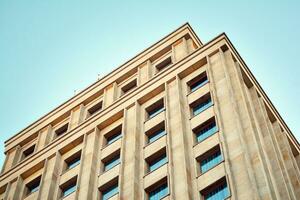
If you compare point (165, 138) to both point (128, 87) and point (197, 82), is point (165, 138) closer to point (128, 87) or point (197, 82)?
point (197, 82)

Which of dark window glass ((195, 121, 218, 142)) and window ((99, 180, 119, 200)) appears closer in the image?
dark window glass ((195, 121, 218, 142))

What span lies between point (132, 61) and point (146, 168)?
18.0 metres


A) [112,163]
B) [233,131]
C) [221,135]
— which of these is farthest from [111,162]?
[233,131]

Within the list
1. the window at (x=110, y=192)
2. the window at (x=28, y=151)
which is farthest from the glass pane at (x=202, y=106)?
the window at (x=28, y=151)

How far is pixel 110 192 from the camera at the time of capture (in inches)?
1662

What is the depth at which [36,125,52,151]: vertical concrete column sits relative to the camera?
184 ft

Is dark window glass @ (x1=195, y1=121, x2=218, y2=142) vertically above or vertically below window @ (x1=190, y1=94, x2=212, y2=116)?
below

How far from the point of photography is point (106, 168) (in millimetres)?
45406

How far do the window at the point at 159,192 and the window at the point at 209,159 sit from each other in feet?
8.82

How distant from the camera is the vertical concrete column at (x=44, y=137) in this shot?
184 feet

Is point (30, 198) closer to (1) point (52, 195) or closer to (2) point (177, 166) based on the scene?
(1) point (52, 195)

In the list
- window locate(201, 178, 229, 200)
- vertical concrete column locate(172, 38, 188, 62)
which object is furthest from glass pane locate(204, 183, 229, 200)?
vertical concrete column locate(172, 38, 188, 62)

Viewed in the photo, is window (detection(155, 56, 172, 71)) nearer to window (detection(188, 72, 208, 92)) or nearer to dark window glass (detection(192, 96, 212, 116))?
window (detection(188, 72, 208, 92))

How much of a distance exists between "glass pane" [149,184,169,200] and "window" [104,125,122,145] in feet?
34.8
